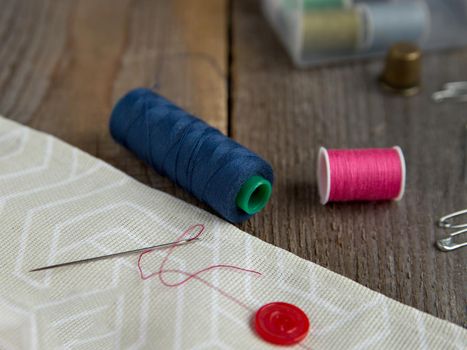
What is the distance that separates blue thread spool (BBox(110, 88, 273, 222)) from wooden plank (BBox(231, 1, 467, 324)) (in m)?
0.09

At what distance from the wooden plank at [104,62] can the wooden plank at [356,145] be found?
0.32 ft

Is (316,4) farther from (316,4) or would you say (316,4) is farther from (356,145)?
(356,145)

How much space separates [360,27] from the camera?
6.31 ft

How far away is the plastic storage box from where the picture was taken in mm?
1902

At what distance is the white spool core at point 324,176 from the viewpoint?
142cm

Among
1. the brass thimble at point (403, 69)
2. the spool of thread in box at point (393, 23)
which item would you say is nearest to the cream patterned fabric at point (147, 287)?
the brass thimble at point (403, 69)

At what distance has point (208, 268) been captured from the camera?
1.25 m

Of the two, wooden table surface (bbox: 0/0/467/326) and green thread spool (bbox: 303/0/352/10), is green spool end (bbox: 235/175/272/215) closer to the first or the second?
wooden table surface (bbox: 0/0/467/326)

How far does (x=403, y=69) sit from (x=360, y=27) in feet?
0.69

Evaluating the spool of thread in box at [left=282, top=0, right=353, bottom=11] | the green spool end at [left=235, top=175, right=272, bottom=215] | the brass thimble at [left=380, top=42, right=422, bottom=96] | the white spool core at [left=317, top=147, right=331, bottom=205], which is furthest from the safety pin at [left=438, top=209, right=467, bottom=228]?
the spool of thread in box at [left=282, top=0, right=353, bottom=11]

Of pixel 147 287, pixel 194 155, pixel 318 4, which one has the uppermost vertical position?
pixel 318 4

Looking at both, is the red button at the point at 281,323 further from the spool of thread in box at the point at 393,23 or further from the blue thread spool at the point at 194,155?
the spool of thread in box at the point at 393,23

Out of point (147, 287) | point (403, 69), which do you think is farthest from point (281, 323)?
point (403, 69)

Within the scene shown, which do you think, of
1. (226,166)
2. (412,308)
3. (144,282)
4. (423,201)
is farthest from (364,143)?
(144,282)
